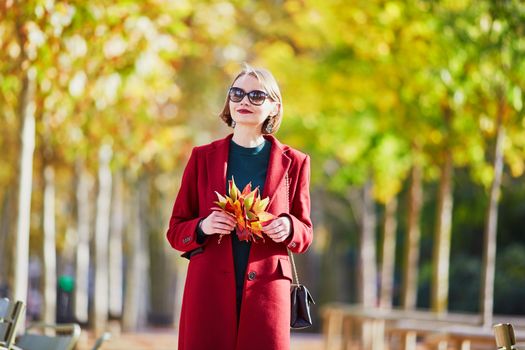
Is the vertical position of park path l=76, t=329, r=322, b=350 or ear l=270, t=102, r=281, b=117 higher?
ear l=270, t=102, r=281, b=117

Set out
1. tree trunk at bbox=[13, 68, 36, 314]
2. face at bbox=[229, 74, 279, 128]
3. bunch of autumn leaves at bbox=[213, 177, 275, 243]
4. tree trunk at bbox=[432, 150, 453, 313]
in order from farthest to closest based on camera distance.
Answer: tree trunk at bbox=[432, 150, 453, 313] < tree trunk at bbox=[13, 68, 36, 314] < face at bbox=[229, 74, 279, 128] < bunch of autumn leaves at bbox=[213, 177, 275, 243]

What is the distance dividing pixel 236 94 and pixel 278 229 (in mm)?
703

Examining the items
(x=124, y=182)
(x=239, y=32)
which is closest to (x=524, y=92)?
(x=239, y=32)

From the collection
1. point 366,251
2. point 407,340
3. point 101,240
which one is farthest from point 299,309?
Result: point 366,251

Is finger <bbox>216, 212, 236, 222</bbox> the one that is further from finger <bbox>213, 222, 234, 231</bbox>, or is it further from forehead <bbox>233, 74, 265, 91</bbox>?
forehead <bbox>233, 74, 265, 91</bbox>

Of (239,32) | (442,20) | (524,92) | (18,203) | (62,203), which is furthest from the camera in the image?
(62,203)

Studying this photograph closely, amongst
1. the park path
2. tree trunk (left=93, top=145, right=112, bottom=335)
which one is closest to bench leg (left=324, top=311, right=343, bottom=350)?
the park path

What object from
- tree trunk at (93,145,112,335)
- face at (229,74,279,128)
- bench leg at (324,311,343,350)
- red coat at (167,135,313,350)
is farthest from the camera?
tree trunk at (93,145,112,335)

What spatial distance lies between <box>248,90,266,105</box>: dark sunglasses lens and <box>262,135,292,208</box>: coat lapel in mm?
226

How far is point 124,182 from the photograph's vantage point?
2978 cm

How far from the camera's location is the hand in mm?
Answer: 5531

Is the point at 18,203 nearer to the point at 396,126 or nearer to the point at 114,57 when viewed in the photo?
the point at 114,57

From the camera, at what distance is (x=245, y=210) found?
546 cm

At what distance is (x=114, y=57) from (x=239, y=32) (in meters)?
10.7
